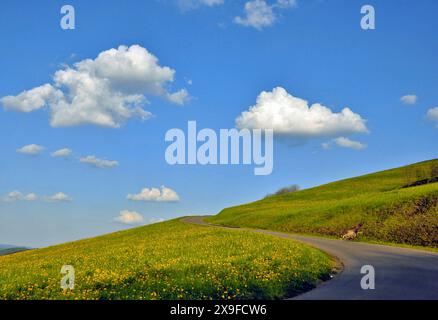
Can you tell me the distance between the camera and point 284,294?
572 inches

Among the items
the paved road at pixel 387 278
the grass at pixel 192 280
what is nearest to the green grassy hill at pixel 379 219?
the paved road at pixel 387 278

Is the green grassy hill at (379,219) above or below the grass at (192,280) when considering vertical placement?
above

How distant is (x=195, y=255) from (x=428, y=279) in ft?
39.9

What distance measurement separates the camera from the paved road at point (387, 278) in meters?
14.2

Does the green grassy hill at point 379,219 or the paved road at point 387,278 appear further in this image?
the green grassy hill at point 379,219

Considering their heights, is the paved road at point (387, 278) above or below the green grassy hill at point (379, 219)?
below

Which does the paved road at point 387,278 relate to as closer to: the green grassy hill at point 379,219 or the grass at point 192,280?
the grass at point 192,280

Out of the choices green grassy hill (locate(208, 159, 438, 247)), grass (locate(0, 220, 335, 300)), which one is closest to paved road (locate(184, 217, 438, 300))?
grass (locate(0, 220, 335, 300))

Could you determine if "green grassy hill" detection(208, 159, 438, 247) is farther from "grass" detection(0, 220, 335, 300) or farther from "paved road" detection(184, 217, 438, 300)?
"grass" detection(0, 220, 335, 300)

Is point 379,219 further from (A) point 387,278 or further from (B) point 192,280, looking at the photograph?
(B) point 192,280

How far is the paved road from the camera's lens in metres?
14.2

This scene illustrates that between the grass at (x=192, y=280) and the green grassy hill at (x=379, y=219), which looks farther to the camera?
the green grassy hill at (x=379, y=219)

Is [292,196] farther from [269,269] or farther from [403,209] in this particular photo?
[269,269]
